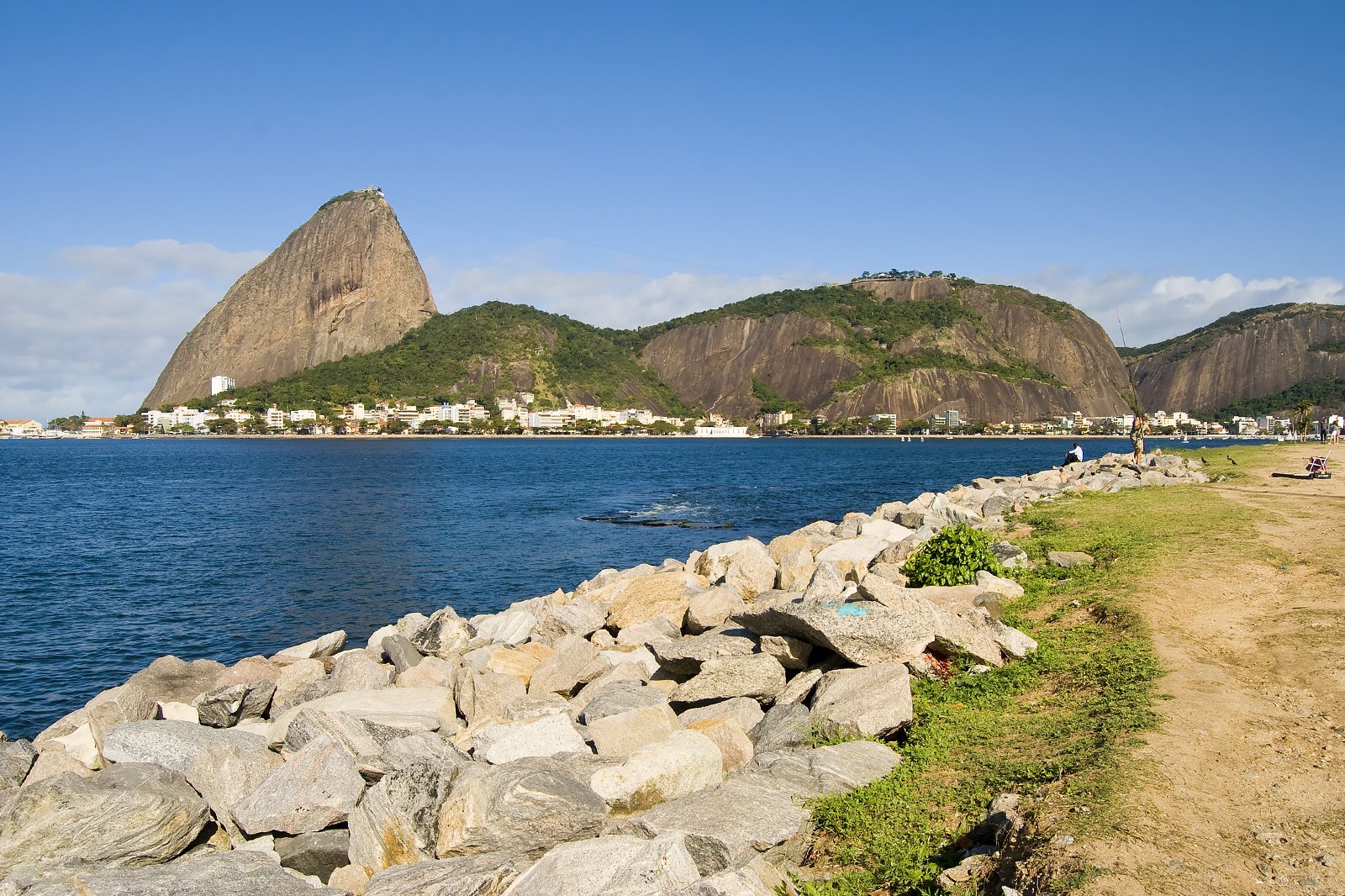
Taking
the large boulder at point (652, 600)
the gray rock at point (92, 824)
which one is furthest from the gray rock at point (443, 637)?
the gray rock at point (92, 824)

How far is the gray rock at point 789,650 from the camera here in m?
9.93

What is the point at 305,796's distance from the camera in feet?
26.6

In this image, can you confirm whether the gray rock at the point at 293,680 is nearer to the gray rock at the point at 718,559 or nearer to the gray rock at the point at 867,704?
the gray rock at the point at 718,559

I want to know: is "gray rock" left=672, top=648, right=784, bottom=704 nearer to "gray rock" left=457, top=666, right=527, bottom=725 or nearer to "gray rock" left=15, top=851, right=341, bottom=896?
"gray rock" left=457, top=666, right=527, bottom=725

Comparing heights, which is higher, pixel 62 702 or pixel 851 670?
pixel 851 670

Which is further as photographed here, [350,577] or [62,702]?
[350,577]

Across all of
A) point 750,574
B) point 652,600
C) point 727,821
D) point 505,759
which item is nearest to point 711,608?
point 750,574

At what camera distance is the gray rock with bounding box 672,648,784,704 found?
31.6ft

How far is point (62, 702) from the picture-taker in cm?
1520

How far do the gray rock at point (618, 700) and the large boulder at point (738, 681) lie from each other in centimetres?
33

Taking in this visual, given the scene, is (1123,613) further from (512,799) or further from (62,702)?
(62,702)

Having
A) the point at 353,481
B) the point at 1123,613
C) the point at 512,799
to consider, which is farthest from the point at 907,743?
the point at 353,481

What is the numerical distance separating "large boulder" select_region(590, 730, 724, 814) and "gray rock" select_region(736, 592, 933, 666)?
2.24 m

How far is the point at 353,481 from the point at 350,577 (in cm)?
4346
